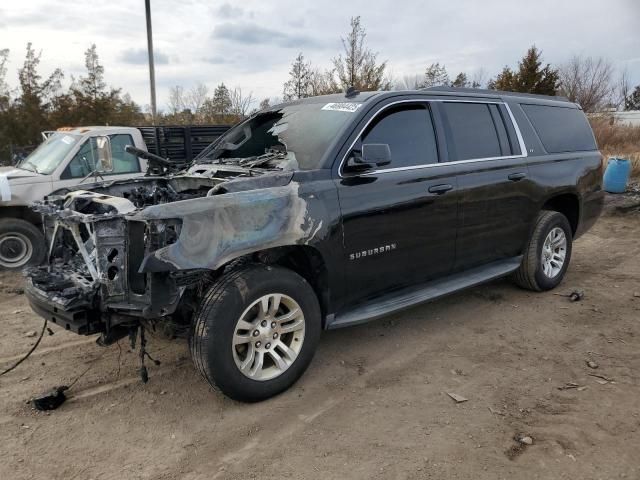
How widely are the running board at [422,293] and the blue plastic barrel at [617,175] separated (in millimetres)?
8382

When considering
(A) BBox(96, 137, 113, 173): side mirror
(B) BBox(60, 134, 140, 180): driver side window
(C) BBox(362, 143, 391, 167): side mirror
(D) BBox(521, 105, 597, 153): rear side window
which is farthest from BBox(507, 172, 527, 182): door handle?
(B) BBox(60, 134, 140, 180): driver side window

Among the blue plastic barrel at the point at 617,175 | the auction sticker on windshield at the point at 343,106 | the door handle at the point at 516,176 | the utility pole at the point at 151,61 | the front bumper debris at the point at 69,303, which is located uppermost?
the utility pole at the point at 151,61

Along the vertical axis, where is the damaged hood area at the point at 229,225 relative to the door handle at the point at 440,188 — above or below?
below

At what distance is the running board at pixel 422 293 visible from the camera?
376cm

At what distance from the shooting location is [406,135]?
4.12 metres

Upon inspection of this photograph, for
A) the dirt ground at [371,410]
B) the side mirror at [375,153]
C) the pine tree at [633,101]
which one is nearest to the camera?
the dirt ground at [371,410]

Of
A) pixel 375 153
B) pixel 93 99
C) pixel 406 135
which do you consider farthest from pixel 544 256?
pixel 93 99

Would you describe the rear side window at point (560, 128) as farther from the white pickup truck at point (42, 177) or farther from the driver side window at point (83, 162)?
the driver side window at point (83, 162)

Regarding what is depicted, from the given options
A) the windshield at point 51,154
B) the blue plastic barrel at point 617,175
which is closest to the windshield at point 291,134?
the windshield at point 51,154

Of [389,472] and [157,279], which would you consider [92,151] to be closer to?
[157,279]

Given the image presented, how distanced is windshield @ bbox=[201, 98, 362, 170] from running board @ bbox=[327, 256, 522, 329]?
3.71ft

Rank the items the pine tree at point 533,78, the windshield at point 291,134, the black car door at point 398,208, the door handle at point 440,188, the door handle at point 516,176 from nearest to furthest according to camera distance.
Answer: the black car door at point 398,208 → the windshield at point 291,134 → the door handle at point 440,188 → the door handle at point 516,176 → the pine tree at point 533,78

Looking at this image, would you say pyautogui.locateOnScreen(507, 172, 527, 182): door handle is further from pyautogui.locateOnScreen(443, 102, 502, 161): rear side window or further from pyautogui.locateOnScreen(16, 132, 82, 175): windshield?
pyautogui.locateOnScreen(16, 132, 82, 175): windshield

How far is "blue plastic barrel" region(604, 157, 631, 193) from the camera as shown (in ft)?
38.8
